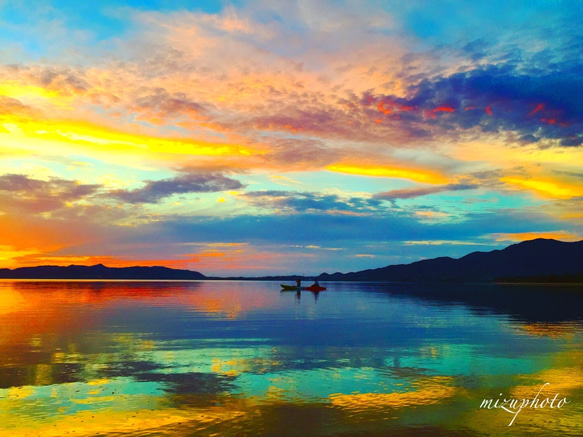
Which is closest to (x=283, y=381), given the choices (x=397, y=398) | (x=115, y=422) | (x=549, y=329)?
(x=397, y=398)

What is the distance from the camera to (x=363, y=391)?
2044 cm

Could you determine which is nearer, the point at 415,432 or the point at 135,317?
the point at 415,432

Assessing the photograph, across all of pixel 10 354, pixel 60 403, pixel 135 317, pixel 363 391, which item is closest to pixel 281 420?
pixel 363 391

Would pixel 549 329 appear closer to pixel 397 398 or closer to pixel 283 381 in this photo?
pixel 397 398

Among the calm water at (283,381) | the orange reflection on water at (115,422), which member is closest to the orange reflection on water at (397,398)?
the calm water at (283,381)

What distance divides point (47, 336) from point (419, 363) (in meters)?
28.2

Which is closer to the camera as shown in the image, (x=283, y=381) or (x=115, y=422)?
(x=115, y=422)

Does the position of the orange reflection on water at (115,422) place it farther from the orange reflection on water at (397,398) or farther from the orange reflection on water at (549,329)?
the orange reflection on water at (549,329)

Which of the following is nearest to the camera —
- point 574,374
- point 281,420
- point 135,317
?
point 281,420

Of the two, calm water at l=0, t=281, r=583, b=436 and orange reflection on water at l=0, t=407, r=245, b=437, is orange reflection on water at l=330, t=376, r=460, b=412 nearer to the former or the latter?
calm water at l=0, t=281, r=583, b=436

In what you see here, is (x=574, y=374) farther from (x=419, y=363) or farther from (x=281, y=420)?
(x=281, y=420)

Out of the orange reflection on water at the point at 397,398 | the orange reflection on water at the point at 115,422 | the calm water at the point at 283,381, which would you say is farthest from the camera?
the orange reflection on water at the point at 397,398

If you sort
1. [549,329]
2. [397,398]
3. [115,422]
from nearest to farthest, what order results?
1. [115,422]
2. [397,398]
3. [549,329]

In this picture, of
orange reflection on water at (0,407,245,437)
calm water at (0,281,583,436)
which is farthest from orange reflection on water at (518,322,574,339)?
orange reflection on water at (0,407,245,437)
